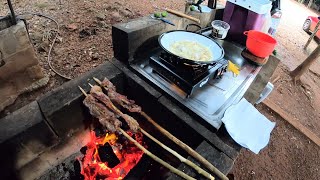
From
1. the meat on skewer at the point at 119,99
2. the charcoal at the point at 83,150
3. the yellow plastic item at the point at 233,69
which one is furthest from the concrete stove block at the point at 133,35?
the charcoal at the point at 83,150

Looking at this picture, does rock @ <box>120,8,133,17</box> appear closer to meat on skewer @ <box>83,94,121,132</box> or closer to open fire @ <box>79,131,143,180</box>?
open fire @ <box>79,131,143,180</box>

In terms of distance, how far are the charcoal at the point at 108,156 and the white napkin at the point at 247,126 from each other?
1.66 meters

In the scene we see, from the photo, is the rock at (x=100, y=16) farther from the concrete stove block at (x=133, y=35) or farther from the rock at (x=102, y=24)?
the concrete stove block at (x=133, y=35)

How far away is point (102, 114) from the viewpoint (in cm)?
261

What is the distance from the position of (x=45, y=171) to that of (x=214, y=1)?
4395 mm

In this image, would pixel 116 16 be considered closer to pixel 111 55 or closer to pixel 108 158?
pixel 111 55

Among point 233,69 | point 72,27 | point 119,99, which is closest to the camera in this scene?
point 119,99

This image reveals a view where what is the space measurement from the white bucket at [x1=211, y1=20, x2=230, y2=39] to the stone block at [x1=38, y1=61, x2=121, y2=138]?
2.18 meters

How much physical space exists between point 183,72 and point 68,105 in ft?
5.09

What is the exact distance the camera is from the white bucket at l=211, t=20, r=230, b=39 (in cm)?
410

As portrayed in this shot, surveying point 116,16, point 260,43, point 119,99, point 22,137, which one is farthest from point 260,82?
point 116,16

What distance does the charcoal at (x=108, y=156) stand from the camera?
3080mm

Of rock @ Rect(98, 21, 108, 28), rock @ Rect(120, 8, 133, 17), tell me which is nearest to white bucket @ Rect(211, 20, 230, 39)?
rock @ Rect(98, 21, 108, 28)

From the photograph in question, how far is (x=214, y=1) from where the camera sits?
14.6ft
